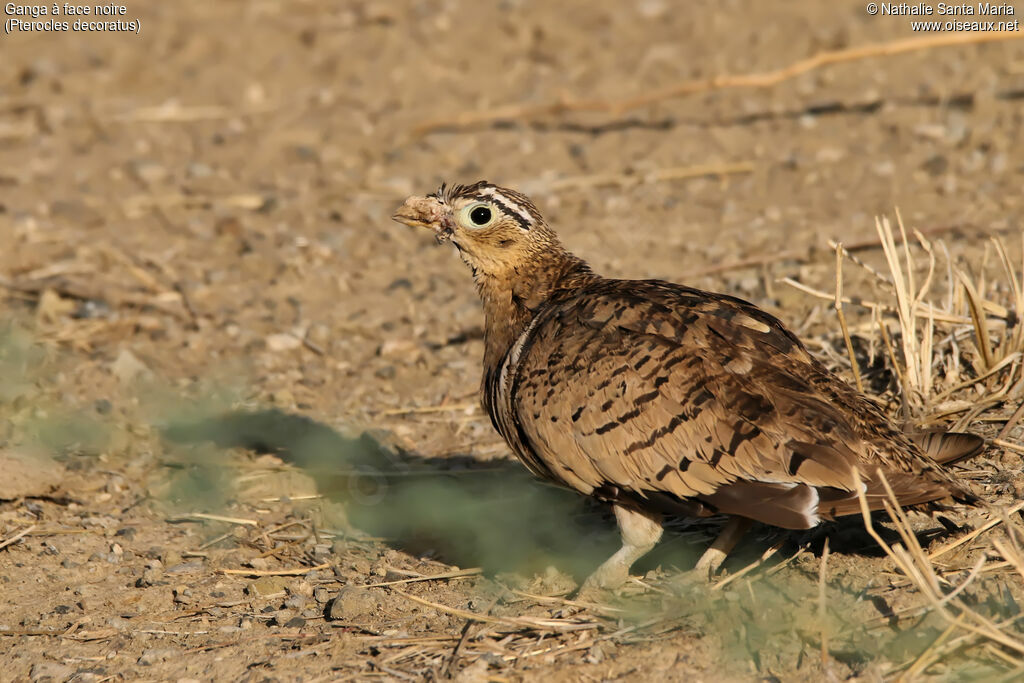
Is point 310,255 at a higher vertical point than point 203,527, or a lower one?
higher

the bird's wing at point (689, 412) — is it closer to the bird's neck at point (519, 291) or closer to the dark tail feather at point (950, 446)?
the bird's neck at point (519, 291)

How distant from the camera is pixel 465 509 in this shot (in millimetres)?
5836

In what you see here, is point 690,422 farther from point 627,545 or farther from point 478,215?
point 478,215

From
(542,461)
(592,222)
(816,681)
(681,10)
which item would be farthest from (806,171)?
(816,681)

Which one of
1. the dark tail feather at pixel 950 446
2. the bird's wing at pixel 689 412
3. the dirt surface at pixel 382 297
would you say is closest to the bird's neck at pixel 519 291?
the bird's wing at pixel 689 412

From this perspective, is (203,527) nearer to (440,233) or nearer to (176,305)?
(440,233)

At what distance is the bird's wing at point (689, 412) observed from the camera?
4211mm

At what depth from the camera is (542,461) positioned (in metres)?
4.81

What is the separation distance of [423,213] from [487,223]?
315 mm

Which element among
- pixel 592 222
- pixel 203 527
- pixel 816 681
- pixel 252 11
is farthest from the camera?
pixel 252 11

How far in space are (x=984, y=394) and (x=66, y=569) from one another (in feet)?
14.5

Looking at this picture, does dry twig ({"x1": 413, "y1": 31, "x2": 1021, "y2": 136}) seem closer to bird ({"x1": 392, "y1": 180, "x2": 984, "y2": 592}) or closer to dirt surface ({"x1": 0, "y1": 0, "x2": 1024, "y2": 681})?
dirt surface ({"x1": 0, "y1": 0, "x2": 1024, "y2": 681})

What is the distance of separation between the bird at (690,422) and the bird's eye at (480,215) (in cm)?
46

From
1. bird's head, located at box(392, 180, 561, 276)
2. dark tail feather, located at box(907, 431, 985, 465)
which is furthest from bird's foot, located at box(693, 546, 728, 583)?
bird's head, located at box(392, 180, 561, 276)
